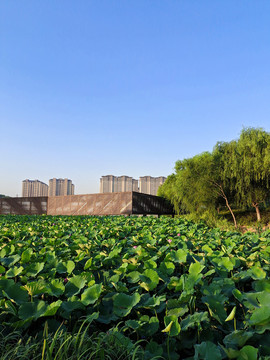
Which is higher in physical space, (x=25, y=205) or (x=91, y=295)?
(x=25, y=205)

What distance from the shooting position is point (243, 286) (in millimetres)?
1921

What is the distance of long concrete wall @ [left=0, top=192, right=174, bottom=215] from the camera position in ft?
75.8

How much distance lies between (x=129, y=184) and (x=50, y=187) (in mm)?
21259

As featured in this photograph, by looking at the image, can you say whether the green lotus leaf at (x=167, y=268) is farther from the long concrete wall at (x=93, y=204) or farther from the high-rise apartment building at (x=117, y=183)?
the high-rise apartment building at (x=117, y=183)

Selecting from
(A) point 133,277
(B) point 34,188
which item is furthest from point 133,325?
(B) point 34,188

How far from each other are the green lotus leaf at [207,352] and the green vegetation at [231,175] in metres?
14.4

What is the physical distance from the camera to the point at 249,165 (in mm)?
15125

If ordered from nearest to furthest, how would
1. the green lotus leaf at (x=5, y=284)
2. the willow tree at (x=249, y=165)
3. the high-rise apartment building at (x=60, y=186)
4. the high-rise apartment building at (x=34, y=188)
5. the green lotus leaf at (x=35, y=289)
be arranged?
1. the green lotus leaf at (x=35, y=289)
2. the green lotus leaf at (x=5, y=284)
3. the willow tree at (x=249, y=165)
4. the high-rise apartment building at (x=60, y=186)
5. the high-rise apartment building at (x=34, y=188)

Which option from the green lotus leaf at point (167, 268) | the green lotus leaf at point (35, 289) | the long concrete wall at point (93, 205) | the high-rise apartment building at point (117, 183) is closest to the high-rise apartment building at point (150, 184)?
the high-rise apartment building at point (117, 183)

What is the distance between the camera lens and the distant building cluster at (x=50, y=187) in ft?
214

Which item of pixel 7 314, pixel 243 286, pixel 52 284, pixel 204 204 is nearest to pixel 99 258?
pixel 52 284

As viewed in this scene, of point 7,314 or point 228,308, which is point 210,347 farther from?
point 7,314

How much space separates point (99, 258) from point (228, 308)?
1.23m

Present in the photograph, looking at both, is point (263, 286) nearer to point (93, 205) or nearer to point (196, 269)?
point (196, 269)
